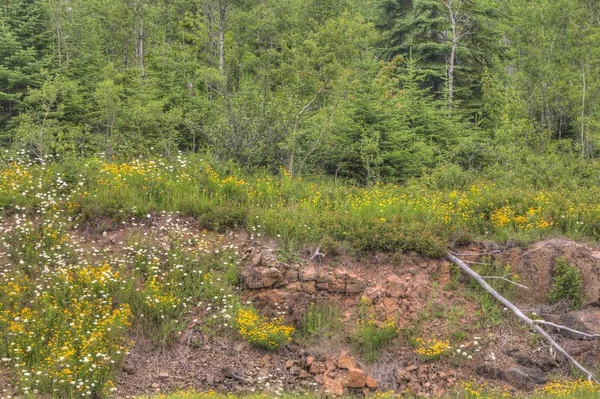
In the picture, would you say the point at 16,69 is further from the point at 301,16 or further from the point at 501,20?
the point at 501,20

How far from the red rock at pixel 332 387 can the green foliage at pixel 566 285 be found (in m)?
3.54

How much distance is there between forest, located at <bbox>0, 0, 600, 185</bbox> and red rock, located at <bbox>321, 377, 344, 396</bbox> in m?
5.28

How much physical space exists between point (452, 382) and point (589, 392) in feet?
5.24

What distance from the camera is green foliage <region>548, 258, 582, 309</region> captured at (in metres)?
8.39

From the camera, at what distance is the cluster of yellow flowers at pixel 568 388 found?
670 cm

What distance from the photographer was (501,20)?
1049 inches

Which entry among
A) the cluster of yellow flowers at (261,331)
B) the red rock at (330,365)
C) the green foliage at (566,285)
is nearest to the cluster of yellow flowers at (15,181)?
the cluster of yellow flowers at (261,331)

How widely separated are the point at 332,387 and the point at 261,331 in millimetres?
1231

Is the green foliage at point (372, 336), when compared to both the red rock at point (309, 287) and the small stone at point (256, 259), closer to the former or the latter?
the red rock at point (309, 287)

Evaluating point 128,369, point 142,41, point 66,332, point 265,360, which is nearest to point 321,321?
point 265,360

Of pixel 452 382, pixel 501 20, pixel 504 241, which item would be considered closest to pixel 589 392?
pixel 452 382

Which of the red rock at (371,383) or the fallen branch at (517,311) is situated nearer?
the red rock at (371,383)

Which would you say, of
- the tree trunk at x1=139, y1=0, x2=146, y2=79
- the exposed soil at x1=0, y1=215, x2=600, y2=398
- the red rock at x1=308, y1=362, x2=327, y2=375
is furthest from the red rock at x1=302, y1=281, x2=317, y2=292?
the tree trunk at x1=139, y1=0, x2=146, y2=79

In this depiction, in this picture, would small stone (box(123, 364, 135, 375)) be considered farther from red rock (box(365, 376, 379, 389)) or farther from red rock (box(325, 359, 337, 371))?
red rock (box(365, 376, 379, 389))
